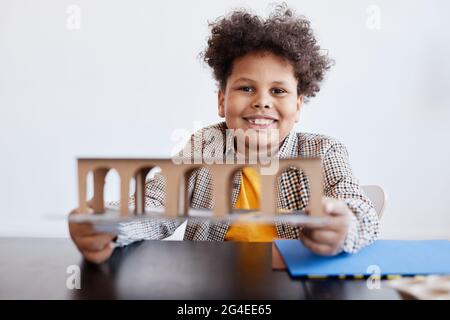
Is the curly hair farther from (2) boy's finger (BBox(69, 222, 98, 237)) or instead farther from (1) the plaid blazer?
(2) boy's finger (BBox(69, 222, 98, 237))

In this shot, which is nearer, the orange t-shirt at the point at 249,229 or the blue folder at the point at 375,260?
the blue folder at the point at 375,260

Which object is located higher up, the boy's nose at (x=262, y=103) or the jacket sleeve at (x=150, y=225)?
the boy's nose at (x=262, y=103)

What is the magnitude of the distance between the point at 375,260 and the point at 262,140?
52cm

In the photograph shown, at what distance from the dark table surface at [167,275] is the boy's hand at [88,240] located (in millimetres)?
18

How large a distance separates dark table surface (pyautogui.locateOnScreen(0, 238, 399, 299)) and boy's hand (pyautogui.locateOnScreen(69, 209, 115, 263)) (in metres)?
0.02

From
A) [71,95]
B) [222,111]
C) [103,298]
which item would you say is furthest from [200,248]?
[71,95]

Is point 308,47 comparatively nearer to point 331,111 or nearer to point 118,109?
point 331,111

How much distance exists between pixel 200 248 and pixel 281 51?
0.67m

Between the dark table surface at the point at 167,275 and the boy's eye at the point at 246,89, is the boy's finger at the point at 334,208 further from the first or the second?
the boy's eye at the point at 246,89

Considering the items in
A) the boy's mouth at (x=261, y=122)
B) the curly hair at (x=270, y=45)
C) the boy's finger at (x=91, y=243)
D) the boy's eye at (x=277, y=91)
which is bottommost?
the boy's finger at (x=91, y=243)

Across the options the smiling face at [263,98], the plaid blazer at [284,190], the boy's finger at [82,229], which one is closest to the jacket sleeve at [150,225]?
the plaid blazer at [284,190]

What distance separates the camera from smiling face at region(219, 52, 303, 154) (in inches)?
46.3

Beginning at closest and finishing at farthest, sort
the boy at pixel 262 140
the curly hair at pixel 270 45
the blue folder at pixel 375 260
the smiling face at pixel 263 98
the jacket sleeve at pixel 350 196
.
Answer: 1. the blue folder at pixel 375 260
2. the jacket sleeve at pixel 350 196
3. the boy at pixel 262 140
4. the smiling face at pixel 263 98
5. the curly hair at pixel 270 45

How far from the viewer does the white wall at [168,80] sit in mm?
2623
